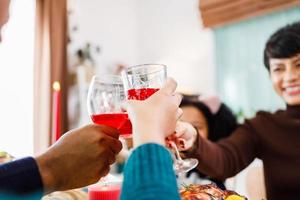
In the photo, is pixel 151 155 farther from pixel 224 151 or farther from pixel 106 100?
pixel 224 151

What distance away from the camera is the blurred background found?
2.38m

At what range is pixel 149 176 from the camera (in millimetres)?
457

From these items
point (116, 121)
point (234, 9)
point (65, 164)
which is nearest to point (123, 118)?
point (116, 121)

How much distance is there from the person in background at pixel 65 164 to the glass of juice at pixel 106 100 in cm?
2

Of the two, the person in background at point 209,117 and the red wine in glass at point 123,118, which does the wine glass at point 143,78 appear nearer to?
the red wine in glass at point 123,118

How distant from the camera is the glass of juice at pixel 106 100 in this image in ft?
2.31

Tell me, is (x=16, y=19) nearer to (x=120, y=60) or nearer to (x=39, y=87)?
(x=39, y=87)

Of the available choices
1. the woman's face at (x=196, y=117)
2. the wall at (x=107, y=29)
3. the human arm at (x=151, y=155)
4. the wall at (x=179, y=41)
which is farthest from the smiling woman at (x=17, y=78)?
the human arm at (x=151, y=155)

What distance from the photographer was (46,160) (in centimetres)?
60

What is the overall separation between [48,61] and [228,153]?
1641mm

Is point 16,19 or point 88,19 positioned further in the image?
point 88,19

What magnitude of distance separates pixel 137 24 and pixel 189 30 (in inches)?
25.4

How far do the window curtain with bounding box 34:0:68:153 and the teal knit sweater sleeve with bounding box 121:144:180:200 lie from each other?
198cm

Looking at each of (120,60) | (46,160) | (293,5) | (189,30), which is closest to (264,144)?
(46,160)
